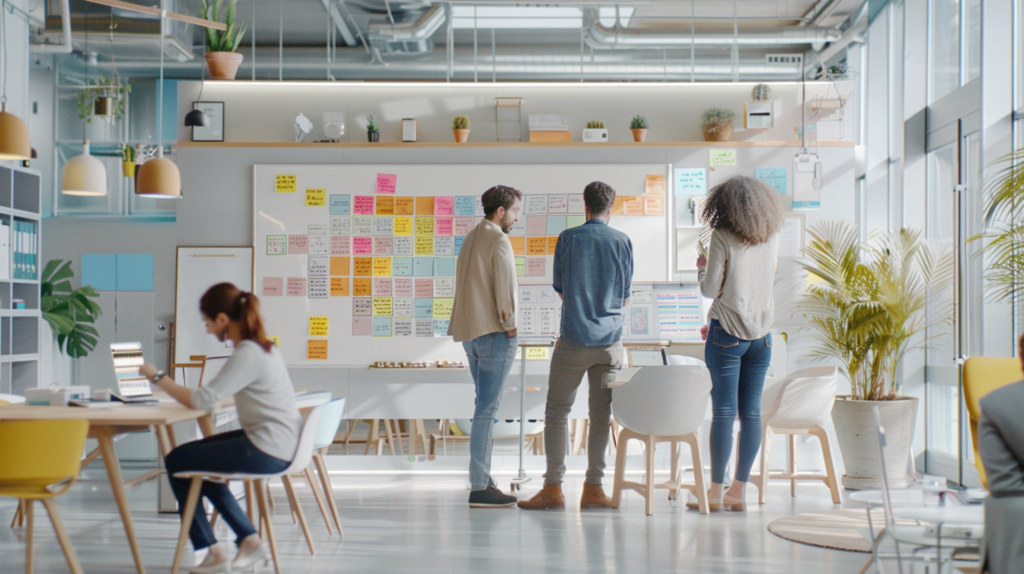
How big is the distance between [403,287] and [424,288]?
0.48 ft

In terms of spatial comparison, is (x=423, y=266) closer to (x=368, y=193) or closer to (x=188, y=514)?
(x=368, y=193)

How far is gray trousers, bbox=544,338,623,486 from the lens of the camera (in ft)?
14.5

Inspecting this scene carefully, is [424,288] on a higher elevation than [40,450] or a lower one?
higher

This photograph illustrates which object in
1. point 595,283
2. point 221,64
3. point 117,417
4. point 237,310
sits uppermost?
point 221,64

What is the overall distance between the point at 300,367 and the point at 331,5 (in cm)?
276

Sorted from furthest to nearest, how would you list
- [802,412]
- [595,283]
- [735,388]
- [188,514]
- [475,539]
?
[802,412] < [595,283] < [735,388] < [475,539] < [188,514]

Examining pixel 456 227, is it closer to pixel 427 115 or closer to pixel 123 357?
pixel 427 115

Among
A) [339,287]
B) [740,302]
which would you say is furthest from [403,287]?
[740,302]

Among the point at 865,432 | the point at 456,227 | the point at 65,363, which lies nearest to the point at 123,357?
the point at 456,227

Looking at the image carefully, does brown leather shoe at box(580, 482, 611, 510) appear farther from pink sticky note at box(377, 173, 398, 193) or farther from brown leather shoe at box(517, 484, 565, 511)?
pink sticky note at box(377, 173, 398, 193)

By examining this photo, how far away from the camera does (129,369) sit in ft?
12.0

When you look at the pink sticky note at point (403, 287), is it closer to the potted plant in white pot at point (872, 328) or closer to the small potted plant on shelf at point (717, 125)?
the small potted plant on shelf at point (717, 125)

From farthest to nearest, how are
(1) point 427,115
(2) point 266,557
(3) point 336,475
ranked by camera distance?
(1) point 427,115
(3) point 336,475
(2) point 266,557

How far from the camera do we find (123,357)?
3.67 m
